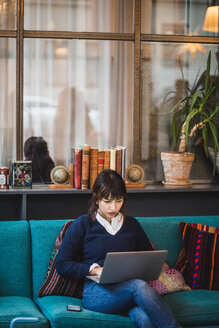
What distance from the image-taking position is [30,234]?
138 inches

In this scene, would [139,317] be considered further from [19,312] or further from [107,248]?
[19,312]

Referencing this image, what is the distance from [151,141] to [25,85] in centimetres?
107

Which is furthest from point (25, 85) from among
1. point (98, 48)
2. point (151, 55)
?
point (151, 55)

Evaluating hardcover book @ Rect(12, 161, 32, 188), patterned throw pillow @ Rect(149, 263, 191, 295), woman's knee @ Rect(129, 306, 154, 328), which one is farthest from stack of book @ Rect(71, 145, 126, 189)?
woman's knee @ Rect(129, 306, 154, 328)

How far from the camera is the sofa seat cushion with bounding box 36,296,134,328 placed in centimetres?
292

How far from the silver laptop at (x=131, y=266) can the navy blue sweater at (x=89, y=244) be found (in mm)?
159

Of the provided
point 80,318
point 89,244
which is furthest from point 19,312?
point 89,244

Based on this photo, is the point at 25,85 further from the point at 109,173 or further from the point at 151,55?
the point at 109,173

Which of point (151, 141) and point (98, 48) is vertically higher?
point (98, 48)

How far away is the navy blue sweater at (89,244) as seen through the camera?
3.19 m

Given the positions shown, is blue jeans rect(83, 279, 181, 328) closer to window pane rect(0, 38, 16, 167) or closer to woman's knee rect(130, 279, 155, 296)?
woman's knee rect(130, 279, 155, 296)

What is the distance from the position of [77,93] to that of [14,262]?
5.57 feet

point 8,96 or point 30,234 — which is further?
point 8,96

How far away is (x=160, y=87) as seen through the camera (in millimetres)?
4730
